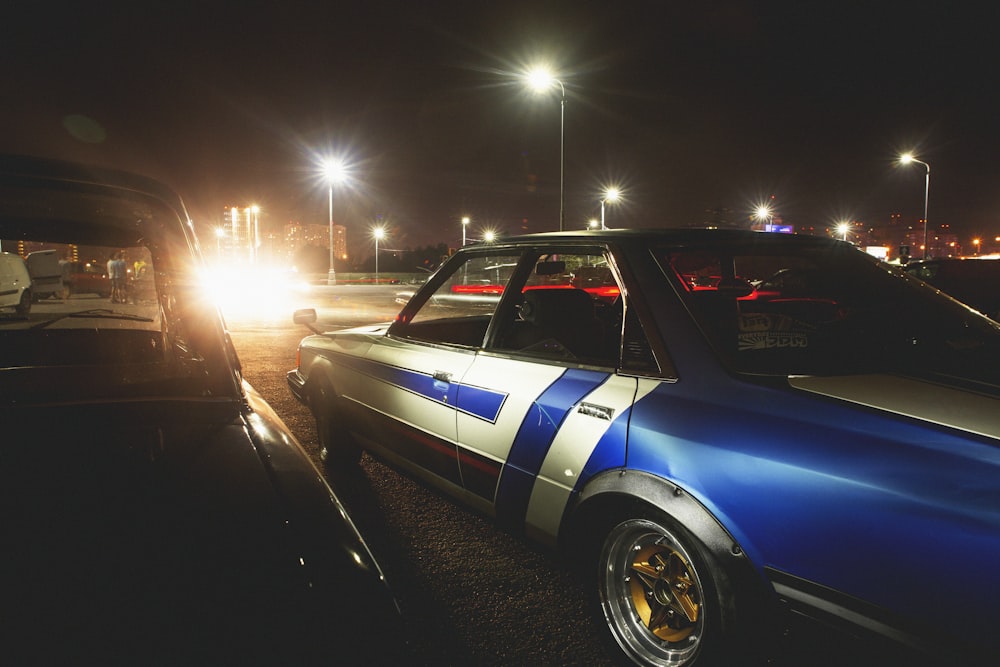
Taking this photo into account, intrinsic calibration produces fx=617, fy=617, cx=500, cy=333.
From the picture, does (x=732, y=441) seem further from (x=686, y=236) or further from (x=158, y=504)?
(x=158, y=504)

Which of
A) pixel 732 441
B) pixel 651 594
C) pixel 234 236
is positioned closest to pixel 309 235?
pixel 234 236

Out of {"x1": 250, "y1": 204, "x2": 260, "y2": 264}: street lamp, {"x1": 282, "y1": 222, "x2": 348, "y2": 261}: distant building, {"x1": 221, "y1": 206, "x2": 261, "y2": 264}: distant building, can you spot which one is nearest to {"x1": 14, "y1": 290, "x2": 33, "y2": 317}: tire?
{"x1": 250, "y1": 204, "x2": 260, "y2": 264}: street lamp

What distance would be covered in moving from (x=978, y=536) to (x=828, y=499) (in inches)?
11.8

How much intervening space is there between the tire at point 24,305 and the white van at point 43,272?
0.04 m

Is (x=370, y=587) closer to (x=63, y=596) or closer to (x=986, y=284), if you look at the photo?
(x=63, y=596)

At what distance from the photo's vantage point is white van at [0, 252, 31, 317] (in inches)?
99.8

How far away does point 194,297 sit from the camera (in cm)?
209

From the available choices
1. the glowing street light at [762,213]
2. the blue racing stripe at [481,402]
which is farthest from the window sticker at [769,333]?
the glowing street light at [762,213]

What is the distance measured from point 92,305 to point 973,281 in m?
15.1

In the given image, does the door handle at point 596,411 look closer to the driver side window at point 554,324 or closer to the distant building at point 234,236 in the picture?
the driver side window at point 554,324

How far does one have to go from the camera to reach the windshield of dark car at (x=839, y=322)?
1.92 m

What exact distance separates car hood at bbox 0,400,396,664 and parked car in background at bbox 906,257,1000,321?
14.0 metres

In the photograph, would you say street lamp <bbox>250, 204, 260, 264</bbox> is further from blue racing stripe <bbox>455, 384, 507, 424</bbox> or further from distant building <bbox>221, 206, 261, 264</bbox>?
blue racing stripe <bbox>455, 384, 507, 424</bbox>

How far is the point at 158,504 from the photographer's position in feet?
4.67
